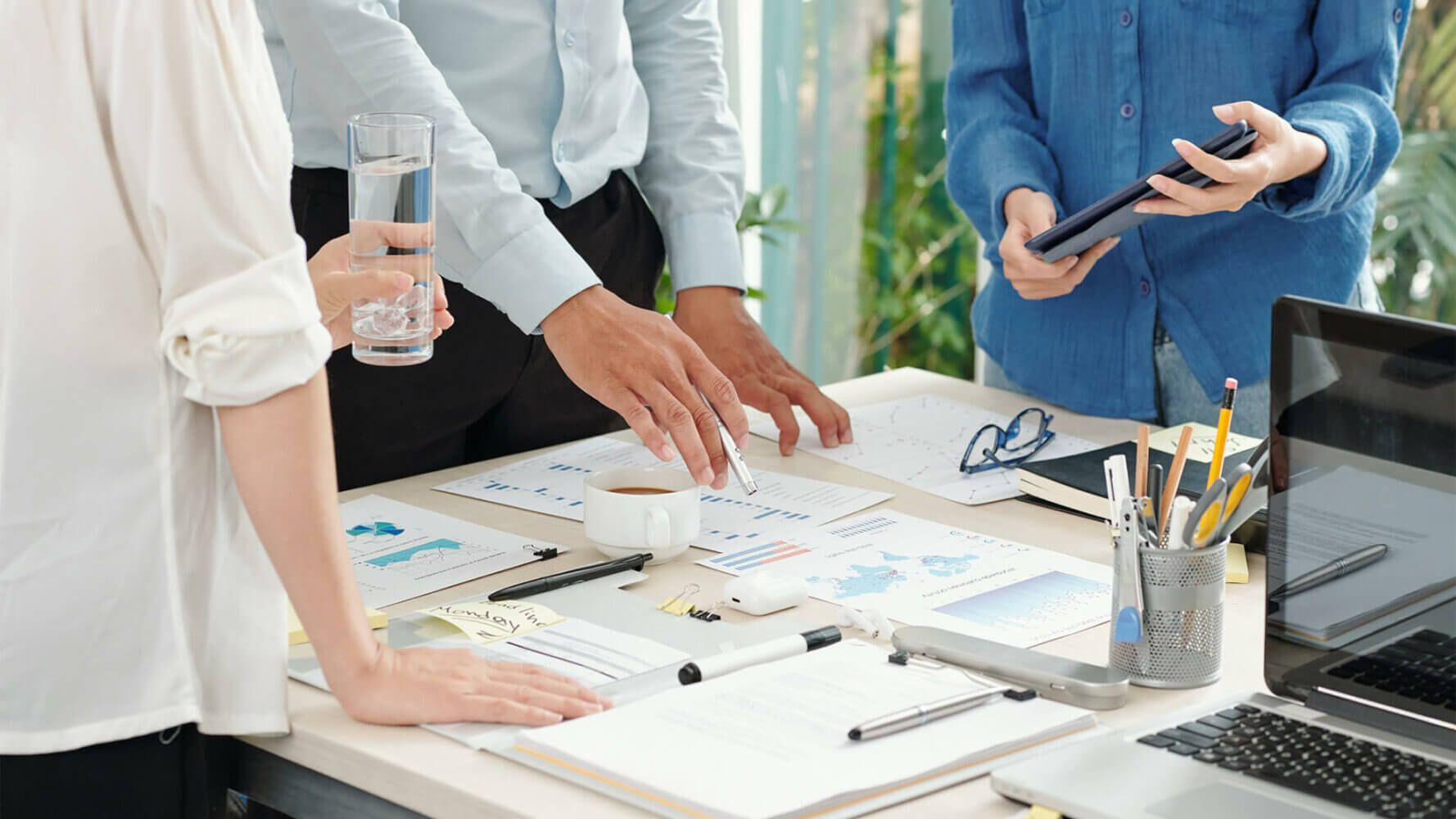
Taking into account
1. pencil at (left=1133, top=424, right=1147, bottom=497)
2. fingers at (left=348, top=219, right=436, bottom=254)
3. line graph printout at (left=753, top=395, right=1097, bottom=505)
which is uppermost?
fingers at (left=348, top=219, right=436, bottom=254)

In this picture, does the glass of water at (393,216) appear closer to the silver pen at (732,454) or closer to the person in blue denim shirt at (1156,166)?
the silver pen at (732,454)

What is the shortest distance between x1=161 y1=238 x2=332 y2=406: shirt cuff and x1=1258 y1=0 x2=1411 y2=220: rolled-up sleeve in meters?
1.20

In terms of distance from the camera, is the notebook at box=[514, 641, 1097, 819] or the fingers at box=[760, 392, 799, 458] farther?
the fingers at box=[760, 392, 799, 458]

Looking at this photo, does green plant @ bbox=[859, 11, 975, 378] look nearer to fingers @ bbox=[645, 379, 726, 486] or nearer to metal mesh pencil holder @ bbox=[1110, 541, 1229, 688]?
fingers @ bbox=[645, 379, 726, 486]

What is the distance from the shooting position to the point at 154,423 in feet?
3.15

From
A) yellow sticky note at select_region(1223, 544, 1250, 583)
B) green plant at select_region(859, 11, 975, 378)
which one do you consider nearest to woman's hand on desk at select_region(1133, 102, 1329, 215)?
yellow sticky note at select_region(1223, 544, 1250, 583)

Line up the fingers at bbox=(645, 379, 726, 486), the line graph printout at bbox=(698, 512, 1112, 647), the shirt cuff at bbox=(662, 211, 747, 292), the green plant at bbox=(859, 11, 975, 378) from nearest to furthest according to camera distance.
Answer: the line graph printout at bbox=(698, 512, 1112, 647) → the fingers at bbox=(645, 379, 726, 486) → the shirt cuff at bbox=(662, 211, 747, 292) → the green plant at bbox=(859, 11, 975, 378)

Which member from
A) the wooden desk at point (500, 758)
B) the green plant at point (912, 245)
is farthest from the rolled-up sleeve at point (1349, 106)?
the green plant at point (912, 245)

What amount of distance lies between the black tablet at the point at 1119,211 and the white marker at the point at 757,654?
2.10 ft

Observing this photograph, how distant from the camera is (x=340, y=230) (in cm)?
179

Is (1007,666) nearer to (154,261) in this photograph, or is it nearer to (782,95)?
(154,261)

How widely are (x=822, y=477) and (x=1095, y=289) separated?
51cm

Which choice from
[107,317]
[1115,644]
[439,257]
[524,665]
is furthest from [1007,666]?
[439,257]

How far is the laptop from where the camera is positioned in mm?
914
